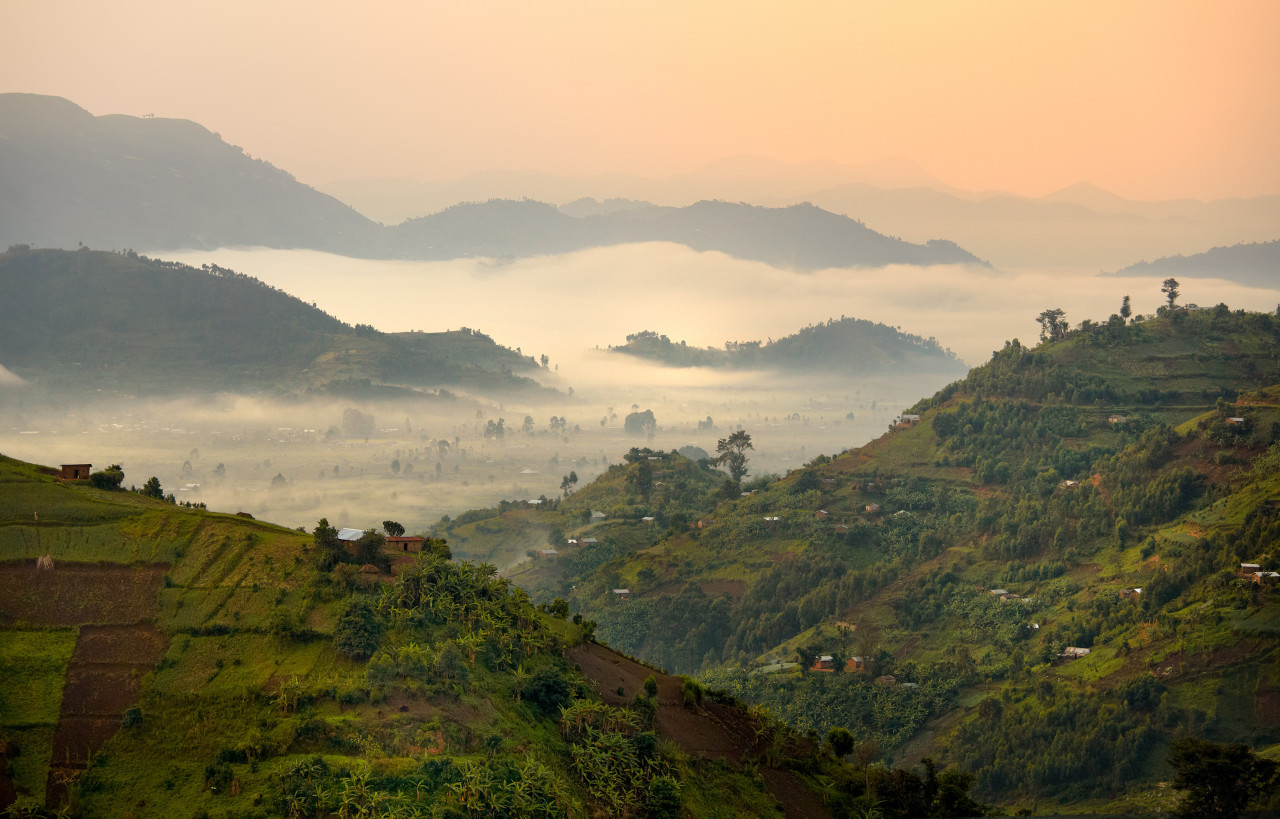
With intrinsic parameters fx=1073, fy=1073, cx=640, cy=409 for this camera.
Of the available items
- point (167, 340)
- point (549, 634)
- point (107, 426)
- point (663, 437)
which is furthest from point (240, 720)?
point (663, 437)

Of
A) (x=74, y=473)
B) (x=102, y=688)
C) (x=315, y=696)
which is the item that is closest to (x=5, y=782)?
(x=102, y=688)

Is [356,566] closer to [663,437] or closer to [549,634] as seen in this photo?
[549,634]

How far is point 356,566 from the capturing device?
39.3 meters

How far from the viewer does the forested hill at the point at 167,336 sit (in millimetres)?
166250

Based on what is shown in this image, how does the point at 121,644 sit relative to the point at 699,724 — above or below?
above

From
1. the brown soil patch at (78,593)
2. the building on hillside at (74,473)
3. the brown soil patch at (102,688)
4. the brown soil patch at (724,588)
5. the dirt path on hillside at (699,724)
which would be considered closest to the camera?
the brown soil patch at (102,688)

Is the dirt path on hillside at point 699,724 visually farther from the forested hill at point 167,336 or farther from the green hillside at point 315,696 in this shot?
the forested hill at point 167,336

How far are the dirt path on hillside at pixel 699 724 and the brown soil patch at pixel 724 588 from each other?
1676 inches

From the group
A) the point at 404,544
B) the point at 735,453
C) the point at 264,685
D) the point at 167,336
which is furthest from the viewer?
the point at 167,336

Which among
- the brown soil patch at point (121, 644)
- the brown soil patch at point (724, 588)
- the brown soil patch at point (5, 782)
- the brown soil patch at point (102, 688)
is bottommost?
the brown soil patch at point (724, 588)

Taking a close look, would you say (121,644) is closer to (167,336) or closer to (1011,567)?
(1011,567)

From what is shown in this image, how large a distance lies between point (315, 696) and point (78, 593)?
35.5 feet

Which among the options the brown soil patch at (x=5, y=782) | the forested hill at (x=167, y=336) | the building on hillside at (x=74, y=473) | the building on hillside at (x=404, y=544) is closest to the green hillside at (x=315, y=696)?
the brown soil patch at (x=5, y=782)

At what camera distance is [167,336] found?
17238 cm
